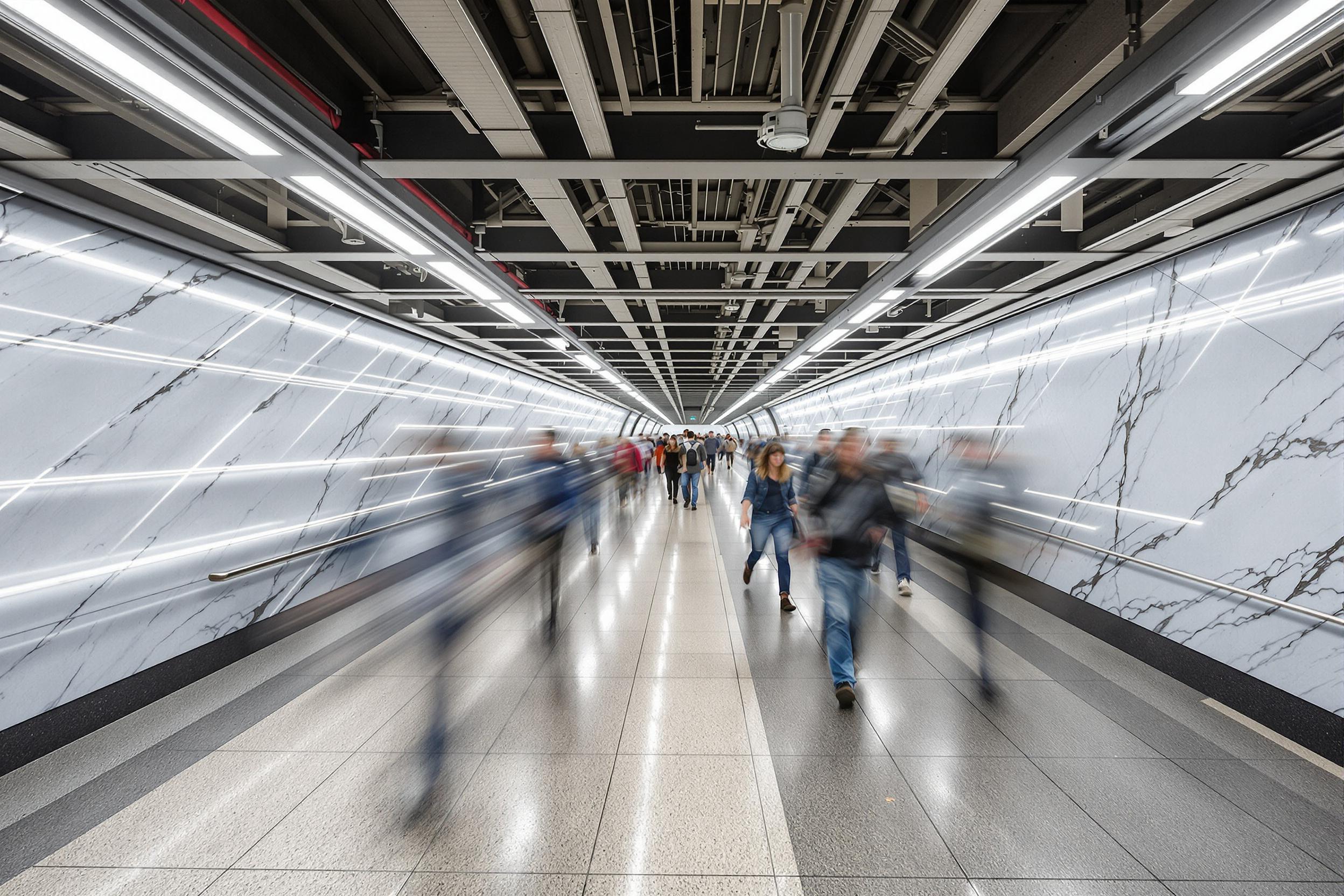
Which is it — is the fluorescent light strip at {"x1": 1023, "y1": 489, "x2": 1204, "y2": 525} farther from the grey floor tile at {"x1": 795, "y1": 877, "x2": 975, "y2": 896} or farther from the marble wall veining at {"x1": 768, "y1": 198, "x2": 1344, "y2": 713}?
the grey floor tile at {"x1": 795, "y1": 877, "x2": 975, "y2": 896}

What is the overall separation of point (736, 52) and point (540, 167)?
1.07 metres

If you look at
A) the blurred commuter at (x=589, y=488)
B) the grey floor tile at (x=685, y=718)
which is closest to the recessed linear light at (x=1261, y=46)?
the grey floor tile at (x=685, y=718)

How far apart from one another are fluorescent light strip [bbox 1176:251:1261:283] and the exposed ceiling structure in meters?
0.28

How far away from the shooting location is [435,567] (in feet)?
9.11

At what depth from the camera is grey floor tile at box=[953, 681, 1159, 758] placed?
3062mm

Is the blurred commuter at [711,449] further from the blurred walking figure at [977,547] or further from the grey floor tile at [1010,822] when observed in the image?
the grey floor tile at [1010,822]

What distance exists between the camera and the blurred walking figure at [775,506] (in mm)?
5133

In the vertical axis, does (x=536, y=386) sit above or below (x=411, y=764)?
above

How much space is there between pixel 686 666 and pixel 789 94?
3.61 metres

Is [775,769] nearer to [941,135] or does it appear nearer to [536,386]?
[941,135]

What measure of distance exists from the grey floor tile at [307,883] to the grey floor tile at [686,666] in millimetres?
1972

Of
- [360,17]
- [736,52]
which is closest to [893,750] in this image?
[736,52]

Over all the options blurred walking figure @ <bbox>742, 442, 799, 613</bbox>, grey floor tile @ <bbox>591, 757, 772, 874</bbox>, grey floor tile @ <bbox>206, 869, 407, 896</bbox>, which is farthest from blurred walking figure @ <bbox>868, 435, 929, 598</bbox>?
grey floor tile @ <bbox>206, 869, 407, 896</bbox>

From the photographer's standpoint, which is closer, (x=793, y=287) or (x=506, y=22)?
(x=506, y=22)
